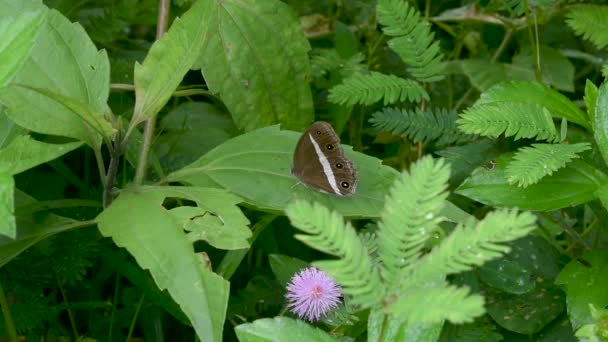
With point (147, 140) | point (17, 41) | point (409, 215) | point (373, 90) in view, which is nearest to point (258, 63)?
point (373, 90)

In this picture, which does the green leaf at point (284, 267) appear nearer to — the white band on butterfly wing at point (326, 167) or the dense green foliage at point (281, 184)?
the dense green foliage at point (281, 184)

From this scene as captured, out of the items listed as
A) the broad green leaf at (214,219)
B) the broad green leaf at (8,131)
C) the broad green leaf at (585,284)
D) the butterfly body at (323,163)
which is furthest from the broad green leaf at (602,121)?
the broad green leaf at (8,131)

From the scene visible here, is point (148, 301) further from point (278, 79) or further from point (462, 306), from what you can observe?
point (462, 306)

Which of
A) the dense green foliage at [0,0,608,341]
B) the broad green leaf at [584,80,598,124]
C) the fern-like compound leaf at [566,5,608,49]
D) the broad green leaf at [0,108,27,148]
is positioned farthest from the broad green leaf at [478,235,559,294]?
the broad green leaf at [0,108,27,148]

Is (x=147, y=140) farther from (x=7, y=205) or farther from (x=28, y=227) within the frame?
(x=7, y=205)

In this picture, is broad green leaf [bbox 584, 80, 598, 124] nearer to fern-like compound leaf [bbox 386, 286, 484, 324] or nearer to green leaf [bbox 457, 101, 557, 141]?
green leaf [bbox 457, 101, 557, 141]

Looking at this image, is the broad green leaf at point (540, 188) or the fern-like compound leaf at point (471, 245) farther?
the broad green leaf at point (540, 188)

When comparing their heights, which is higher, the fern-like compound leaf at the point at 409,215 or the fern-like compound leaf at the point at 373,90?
the fern-like compound leaf at the point at 409,215
